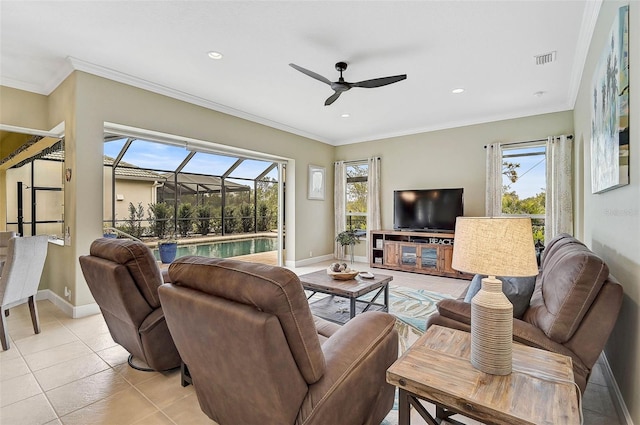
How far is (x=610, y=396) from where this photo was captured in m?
1.93

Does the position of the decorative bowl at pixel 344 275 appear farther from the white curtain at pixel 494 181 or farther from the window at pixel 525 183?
the window at pixel 525 183

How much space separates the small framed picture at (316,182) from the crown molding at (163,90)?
105cm

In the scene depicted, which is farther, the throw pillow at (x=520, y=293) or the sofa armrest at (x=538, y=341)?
the throw pillow at (x=520, y=293)

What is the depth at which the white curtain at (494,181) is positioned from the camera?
16.9 ft

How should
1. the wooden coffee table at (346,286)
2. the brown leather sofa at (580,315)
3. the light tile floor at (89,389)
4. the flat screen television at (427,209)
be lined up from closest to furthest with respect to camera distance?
1. the brown leather sofa at (580,315)
2. the light tile floor at (89,389)
3. the wooden coffee table at (346,286)
4. the flat screen television at (427,209)

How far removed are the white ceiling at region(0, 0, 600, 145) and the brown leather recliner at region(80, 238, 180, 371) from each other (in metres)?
1.95

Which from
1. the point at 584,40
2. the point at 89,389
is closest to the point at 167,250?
the point at 89,389

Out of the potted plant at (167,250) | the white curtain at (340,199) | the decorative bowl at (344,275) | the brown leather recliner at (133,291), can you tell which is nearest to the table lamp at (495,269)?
the brown leather recliner at (133,291)

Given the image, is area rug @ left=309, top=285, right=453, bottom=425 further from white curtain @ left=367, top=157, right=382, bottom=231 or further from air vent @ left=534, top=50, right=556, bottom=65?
air vent @ left=534, top=50, right=556, bottom=65

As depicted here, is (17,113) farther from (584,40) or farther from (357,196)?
(584,40)

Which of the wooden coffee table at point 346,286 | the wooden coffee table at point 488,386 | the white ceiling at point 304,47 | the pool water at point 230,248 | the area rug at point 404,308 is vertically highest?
the white ceiling at point 304,47

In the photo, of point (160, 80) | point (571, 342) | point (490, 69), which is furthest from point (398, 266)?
point (160, 80)

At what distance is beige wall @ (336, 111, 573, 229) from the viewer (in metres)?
4.99

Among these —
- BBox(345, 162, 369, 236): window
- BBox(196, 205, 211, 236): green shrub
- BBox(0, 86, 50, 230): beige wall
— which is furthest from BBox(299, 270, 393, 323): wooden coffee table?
BBox(196, 205, 211, 236): green shrub
